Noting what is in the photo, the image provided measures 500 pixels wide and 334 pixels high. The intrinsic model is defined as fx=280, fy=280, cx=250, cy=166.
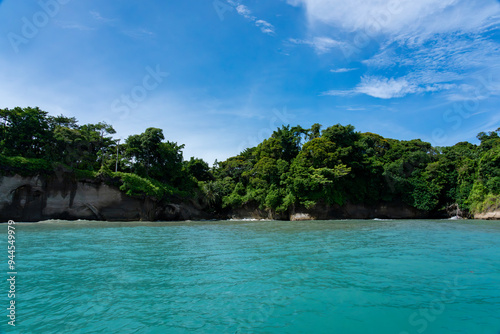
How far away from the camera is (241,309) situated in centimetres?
453

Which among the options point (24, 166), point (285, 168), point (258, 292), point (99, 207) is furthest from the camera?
point (285, 168)

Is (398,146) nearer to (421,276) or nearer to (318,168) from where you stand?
(318,168)

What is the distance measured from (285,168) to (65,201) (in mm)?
24682

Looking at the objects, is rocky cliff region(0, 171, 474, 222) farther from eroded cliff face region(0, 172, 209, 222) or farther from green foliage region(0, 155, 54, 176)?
green foliage region(0, 155, 54, 176)

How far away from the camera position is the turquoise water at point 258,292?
13.1 ft

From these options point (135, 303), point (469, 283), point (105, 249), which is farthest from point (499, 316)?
point (105, 249)

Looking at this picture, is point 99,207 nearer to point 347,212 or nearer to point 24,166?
point 24,166

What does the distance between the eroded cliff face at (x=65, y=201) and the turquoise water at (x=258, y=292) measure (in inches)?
914

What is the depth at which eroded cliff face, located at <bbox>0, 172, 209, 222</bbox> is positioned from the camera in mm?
26453

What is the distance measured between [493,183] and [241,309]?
115 feet

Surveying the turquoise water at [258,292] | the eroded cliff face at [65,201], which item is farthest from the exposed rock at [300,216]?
the turquoise water at [258,292]

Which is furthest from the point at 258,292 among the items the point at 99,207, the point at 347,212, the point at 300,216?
the point at 347,212

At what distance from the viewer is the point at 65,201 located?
29.1 metres

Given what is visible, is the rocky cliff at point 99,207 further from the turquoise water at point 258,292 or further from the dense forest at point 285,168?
the turquoise water at point 258,292
